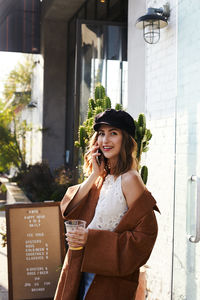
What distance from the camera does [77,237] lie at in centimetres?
208

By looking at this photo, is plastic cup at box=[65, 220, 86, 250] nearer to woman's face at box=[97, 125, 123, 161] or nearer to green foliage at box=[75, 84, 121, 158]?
woman's face at box=[97, 125, 123, 161]

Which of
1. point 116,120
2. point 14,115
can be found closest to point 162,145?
point 116,120

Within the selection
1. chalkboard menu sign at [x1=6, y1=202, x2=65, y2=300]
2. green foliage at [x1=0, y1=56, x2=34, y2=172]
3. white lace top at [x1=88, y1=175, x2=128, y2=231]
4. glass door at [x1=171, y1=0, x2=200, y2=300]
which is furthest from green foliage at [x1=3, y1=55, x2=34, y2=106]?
white lace top at [x1=88, y1=175, x2=128, y2=231]

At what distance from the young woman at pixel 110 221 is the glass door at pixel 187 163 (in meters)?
0.20

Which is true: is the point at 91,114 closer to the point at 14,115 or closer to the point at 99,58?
the point at 99,58

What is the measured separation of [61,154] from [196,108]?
968 cm

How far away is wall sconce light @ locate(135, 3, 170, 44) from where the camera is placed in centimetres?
379

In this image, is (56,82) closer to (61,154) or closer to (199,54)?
(61,154)

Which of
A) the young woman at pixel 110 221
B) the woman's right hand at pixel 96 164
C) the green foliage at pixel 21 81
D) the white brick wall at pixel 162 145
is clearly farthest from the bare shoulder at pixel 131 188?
the green foliage at pixel 21 81

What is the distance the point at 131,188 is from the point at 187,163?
1.12ft

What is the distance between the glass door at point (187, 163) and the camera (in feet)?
7.21

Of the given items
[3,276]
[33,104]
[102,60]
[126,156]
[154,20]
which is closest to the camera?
[126,156]

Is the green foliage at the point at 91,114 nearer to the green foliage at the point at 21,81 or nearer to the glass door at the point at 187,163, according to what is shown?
the glass door at the point at 187,163

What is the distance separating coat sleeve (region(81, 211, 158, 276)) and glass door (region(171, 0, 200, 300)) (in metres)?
0.23
